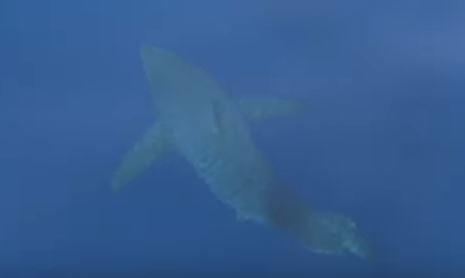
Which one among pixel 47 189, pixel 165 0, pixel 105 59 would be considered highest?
pixel 165 0

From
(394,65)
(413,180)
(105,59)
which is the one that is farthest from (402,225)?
(105,59)

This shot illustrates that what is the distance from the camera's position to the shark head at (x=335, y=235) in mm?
1799

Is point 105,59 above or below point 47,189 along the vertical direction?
above

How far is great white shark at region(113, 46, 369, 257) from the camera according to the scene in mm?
1797

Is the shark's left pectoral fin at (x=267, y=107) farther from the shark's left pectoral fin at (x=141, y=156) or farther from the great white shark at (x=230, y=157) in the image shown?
the shark's left pectoral fin at (x=141, y=156)

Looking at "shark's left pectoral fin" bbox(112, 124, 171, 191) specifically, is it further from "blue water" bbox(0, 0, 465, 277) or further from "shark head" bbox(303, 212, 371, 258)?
"shark head" bbox(303, 212, 371, 258)

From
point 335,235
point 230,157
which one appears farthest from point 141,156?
point 335,235

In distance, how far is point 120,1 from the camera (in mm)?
1781

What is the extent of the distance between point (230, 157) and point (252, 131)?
0.08 metres

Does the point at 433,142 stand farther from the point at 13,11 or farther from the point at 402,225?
the point at 13,11

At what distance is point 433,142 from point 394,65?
189mm

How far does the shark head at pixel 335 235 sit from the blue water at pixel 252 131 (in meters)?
0.02

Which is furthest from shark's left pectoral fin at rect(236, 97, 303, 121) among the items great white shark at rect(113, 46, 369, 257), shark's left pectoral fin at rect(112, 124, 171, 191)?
shark's left pectoral fin at rect(112, 124, 171, 191)

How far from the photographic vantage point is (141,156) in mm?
1773
